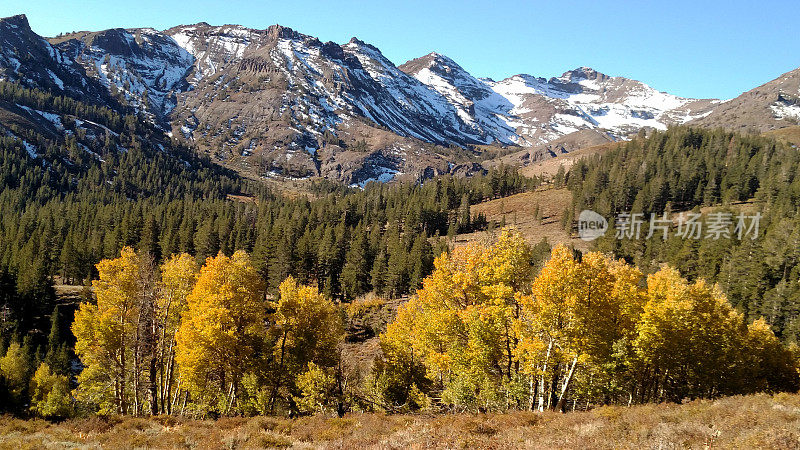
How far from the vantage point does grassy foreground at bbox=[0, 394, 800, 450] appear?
12.9 metres

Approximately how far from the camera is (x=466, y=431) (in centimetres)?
1573

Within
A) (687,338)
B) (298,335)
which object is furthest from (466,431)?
(687,338)

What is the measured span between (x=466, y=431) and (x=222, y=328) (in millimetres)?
16729

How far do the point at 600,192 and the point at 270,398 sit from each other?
145 metres

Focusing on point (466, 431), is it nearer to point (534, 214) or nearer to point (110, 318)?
point (110, 318)

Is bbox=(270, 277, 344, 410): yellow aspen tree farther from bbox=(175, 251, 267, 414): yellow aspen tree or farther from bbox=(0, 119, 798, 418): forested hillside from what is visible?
bbox=(175, 251, 267, 414): yellow aspen tree

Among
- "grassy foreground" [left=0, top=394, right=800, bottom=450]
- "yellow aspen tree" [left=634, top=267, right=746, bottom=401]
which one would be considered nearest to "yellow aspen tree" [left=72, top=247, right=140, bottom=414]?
"grassy foreground" [left=0, top=394, right=800, bottom=450]

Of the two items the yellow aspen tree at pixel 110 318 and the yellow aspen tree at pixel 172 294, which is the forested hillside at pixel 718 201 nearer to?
the yellow aspen tree at pixel 172 294

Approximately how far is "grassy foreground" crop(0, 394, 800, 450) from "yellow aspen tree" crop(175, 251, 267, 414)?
141 inches

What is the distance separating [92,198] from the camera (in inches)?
7697

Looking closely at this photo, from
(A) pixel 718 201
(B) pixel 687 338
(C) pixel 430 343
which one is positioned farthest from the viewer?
(A) pixel 718 201

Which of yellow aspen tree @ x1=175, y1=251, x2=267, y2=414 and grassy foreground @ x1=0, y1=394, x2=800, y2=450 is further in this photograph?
yellow aspen tree @ x1=175, y1=251, x2=267, y2=414

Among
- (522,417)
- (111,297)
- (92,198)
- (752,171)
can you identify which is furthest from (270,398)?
(92,198)

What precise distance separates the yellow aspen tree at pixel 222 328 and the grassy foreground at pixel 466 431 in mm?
3592
